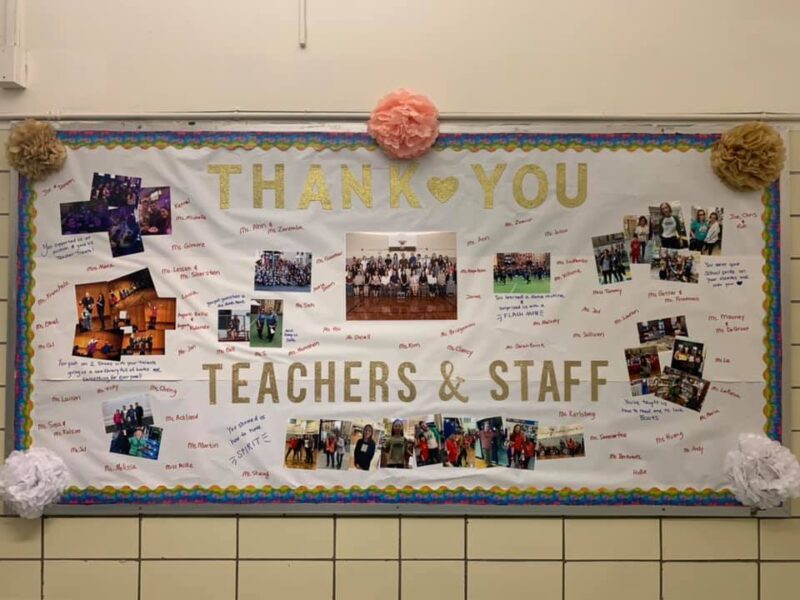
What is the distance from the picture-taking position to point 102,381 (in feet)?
6.77

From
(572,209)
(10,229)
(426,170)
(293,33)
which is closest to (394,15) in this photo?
(293,33)

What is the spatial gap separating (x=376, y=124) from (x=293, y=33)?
1.26 ft

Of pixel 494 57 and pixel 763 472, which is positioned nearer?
pixel 763 472

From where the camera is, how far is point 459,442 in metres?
2.05

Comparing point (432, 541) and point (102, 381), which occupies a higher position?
point (102, 381)

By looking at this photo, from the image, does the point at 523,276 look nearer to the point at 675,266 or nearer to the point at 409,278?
the point at 409,278

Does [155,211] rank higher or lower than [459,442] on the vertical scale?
higher

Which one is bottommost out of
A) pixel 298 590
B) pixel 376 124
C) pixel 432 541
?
pixel 298 590

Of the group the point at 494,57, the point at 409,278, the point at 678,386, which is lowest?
the point at 678,386

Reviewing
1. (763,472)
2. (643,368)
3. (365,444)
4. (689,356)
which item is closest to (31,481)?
(365,444)

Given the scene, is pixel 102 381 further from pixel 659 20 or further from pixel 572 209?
pixel 659 20

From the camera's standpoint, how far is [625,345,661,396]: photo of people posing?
6.76 feet

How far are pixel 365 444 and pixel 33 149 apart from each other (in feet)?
4.23

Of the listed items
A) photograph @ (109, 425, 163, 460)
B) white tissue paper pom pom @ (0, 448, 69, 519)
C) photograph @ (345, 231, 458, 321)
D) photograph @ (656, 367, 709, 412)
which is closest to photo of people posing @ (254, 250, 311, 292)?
photograph @ (345, 231, 458, 321)
